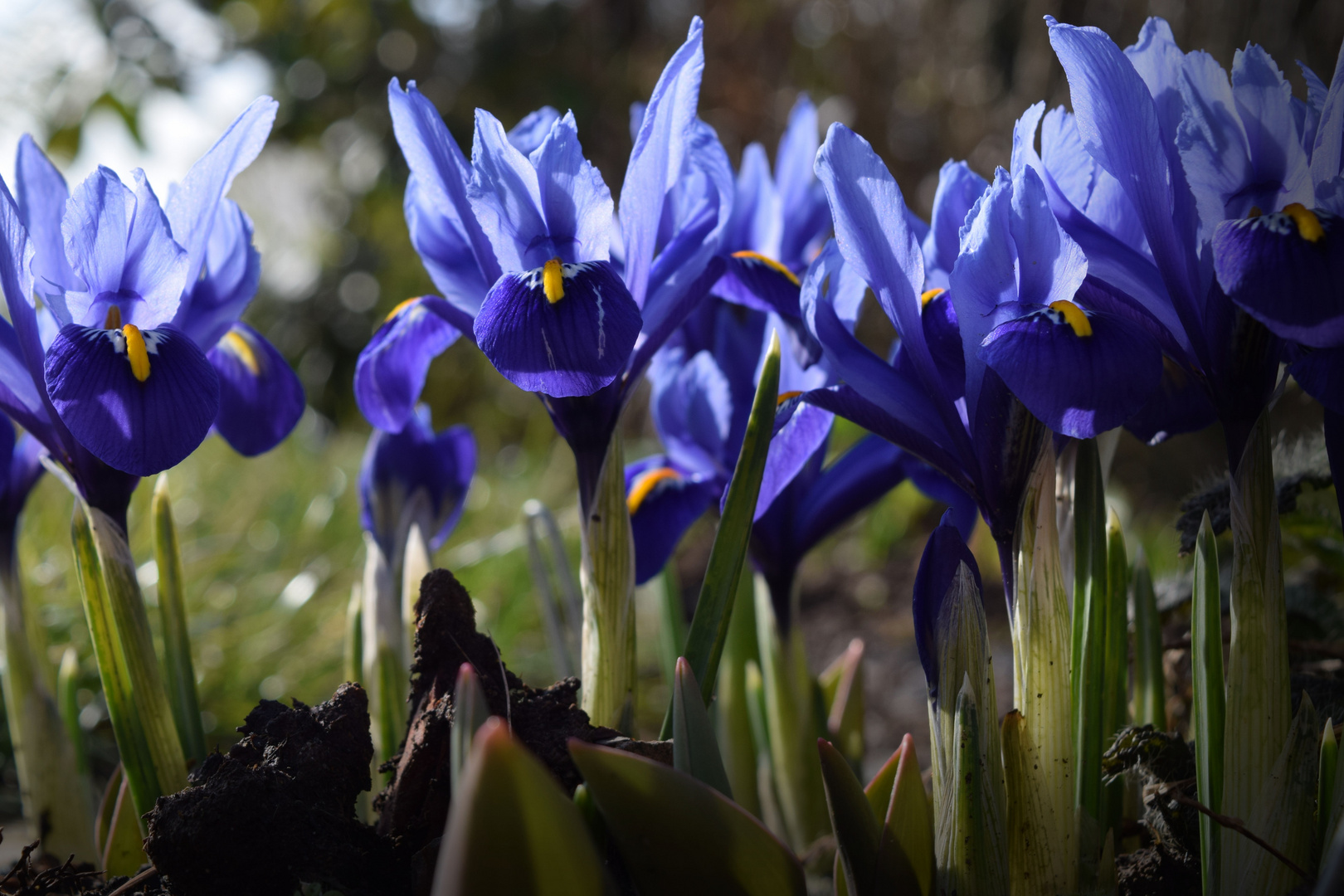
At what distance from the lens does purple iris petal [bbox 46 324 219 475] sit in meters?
0.76

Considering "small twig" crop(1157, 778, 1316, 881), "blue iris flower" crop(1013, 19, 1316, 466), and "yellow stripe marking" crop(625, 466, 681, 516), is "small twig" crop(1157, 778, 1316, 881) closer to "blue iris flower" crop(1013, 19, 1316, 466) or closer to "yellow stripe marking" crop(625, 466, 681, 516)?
"blue iris flower" crop(1013, 19, 1316, 466)

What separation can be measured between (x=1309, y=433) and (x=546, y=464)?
3.90 metres

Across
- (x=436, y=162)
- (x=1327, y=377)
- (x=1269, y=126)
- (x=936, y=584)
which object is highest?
(x=436, y=162)

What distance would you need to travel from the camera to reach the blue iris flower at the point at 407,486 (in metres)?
1.22

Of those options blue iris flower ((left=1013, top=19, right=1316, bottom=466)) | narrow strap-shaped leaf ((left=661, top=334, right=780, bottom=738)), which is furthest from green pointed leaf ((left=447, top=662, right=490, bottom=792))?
blue iris flower ((left=1013, top=19, right=1316, bottom=466))

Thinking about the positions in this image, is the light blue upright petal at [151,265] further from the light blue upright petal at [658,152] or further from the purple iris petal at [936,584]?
the purple iris petal at [936,584]

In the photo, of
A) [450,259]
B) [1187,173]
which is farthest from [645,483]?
[1187,173]

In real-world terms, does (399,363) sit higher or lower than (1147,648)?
higher

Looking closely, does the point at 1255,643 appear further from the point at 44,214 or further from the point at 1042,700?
the point at 44,214

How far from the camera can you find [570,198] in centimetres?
86

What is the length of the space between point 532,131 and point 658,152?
0.26m

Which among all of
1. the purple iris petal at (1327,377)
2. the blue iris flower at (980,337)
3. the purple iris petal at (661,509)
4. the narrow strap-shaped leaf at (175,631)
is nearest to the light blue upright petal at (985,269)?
the blue iris flower at (980,337)

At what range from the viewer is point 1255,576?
76 cm

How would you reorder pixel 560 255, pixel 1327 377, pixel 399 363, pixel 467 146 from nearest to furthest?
pixel 1327 377
pixel 560 255
pixel 399 363
pixel 467 146
